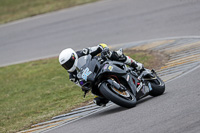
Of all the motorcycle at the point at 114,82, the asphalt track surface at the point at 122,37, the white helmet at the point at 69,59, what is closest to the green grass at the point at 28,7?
the asphalt track surface at the point at 122,37

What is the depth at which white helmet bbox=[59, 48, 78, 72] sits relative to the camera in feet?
24.7

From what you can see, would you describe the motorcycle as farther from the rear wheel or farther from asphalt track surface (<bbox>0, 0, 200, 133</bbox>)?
asphalt track surface (<bbox>0, 0, 200, 133</bbox>)

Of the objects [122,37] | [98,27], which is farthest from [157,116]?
[98,27]

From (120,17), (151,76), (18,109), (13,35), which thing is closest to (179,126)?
(151,76)

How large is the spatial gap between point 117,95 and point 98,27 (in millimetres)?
9509

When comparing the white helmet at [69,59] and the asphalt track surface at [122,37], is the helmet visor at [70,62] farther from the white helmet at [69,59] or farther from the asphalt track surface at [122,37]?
the asphalt track surface at [122,37]

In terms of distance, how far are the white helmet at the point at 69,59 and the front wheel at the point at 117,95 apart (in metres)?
0.74

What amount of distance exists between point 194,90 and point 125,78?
1.41m

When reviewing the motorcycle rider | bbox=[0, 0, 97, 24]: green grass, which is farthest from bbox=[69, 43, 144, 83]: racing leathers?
bbox=[0, 0, 97, 24]: green grass

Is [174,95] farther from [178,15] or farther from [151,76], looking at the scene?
[178,15]

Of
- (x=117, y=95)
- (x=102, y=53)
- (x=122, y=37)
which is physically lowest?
(x=122, y=37)

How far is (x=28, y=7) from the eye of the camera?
23.5 m

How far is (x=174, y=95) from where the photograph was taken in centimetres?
775

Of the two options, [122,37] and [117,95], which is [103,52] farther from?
[122,37]
